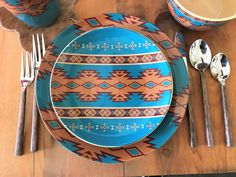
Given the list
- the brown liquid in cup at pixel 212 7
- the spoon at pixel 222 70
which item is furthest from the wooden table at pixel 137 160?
the brown liquid in cup at pixel 212 7

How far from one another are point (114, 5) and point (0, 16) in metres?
0.23

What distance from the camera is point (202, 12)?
0.49 metres

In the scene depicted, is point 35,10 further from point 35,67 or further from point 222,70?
point 222,70

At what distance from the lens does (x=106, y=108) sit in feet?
1.36

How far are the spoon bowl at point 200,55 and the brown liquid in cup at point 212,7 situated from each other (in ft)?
0.19

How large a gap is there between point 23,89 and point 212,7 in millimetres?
391

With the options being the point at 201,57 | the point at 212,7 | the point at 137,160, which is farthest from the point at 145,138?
A: the point at 212,7

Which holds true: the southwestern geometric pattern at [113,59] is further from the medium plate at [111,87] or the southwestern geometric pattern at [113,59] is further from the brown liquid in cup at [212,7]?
the brown liquid in cup at [212,7]

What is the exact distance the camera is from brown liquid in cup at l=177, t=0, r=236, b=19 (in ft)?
1.55

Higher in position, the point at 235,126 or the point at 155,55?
the point at 155,55

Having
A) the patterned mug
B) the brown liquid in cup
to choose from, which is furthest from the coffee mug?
the patterned mug

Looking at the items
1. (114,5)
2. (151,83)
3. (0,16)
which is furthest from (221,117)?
(0,16)

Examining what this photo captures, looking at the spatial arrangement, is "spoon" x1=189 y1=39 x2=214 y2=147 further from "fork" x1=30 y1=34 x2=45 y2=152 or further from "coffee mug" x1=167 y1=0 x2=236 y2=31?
"fork" x1=30 y1=34 x2=45 y2=152

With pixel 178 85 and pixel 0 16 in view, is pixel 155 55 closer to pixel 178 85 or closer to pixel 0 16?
pixel 178 85
